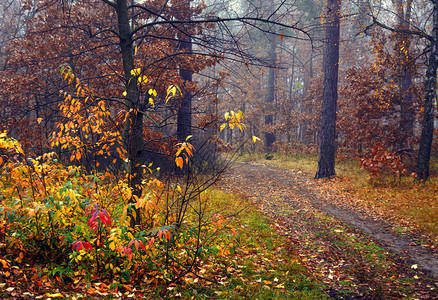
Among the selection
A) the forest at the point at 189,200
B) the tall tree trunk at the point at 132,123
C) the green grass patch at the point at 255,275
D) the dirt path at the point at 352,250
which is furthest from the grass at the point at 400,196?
the tall tree trunk at the point at 132,123

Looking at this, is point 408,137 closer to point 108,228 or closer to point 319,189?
point 319,189

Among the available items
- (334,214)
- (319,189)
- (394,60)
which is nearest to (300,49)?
(394,60)

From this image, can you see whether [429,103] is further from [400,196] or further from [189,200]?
[189,200]

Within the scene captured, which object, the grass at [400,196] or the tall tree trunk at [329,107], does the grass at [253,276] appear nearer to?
the grass at [400,196]

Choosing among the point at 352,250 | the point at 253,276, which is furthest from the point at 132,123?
the point at 352,250

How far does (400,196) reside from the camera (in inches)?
350

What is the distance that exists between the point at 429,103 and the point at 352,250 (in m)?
6.92

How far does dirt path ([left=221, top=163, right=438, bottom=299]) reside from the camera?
14.1 ft

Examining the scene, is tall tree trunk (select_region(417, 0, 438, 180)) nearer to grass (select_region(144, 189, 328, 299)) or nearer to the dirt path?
the dirt path

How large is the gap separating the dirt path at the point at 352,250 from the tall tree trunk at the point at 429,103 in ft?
10.6

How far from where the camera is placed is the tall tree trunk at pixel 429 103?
9.52 metres

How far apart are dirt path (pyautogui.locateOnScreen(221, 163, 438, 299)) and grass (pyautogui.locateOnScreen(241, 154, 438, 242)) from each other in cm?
62

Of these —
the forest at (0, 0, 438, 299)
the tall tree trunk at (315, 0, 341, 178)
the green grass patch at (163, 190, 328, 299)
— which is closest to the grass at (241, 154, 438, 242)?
the forest at (0, 0, 438, 299)

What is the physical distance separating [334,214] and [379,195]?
2292 mm
